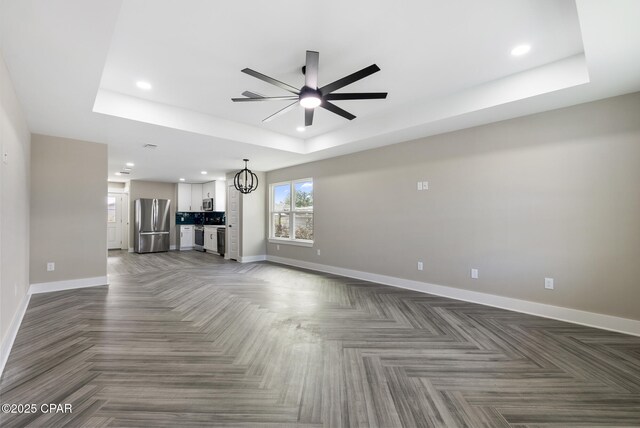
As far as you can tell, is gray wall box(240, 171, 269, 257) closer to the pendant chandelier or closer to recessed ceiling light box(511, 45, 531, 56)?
the pendant chandelier

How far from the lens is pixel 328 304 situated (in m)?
3.79

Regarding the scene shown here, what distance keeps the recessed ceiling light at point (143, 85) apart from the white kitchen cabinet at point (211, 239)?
5.96 metres

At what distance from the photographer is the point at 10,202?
264 centimetres

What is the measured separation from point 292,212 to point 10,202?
489cm

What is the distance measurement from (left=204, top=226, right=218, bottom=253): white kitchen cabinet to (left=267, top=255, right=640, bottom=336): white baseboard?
532cm

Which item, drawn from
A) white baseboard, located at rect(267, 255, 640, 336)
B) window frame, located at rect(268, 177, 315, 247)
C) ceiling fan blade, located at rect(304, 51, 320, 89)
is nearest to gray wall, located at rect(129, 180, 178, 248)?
window frame, located at rect(268, 177, 315, 247)

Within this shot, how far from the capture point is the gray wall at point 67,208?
4.23 meters

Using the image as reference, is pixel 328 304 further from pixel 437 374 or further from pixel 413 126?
pixel 413 126

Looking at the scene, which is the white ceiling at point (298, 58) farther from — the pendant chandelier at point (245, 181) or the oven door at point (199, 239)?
the oven door at point (199, 239)

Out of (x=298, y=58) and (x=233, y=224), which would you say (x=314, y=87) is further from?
(x=233, y=224)

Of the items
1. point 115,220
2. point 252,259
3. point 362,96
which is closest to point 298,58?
point 362,96

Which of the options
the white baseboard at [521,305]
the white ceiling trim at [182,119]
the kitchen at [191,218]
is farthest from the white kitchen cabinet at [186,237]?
the white baseboard at [521,305]

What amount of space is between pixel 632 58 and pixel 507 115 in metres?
1.22

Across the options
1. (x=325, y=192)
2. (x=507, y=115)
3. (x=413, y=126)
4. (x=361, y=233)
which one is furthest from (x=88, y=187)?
(x=507, y=115)
